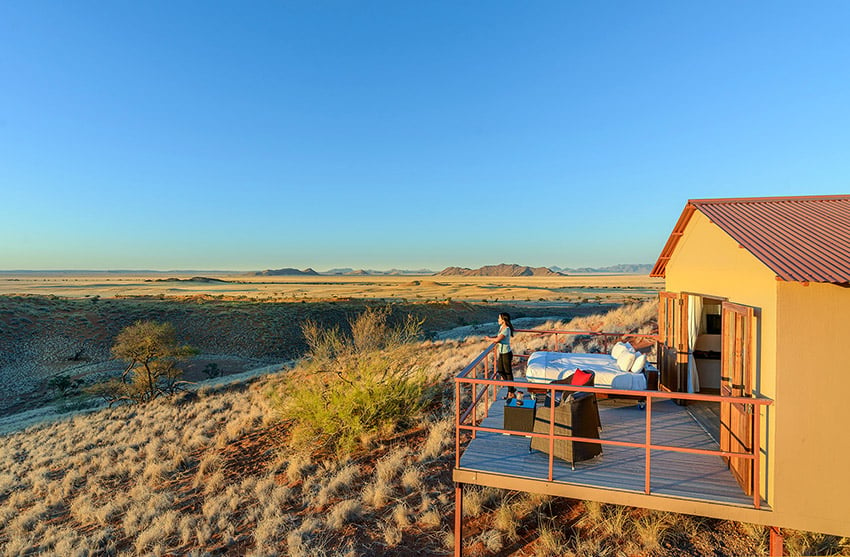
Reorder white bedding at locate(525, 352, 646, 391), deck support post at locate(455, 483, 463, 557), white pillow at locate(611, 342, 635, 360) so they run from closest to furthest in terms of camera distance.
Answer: deck support post at locate(455, 483, 463, 557) < white bedding at locate(525, 352, 646, 391) < white pillow at locate(611, 342, 635, 360)

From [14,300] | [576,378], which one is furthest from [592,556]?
[14,300]

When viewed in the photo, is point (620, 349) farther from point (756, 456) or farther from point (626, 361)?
point (756, 456)

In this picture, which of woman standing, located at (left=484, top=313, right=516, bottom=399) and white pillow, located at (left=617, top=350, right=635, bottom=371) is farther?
white pillow, located at (left=617, top=350, right=635, bottom=371)

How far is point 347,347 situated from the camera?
30.0ft

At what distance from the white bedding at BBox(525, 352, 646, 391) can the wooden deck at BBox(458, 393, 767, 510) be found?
0.87 m

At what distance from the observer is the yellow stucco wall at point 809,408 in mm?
3742

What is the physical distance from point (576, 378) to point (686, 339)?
2281 millimetres

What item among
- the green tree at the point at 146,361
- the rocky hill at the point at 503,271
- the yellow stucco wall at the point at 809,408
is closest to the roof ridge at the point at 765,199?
the yellow stucco wall at the point at 809,408

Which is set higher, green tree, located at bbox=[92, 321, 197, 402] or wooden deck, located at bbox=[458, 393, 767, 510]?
wooden deck, located at bbox=[458, 393, 767, 510]

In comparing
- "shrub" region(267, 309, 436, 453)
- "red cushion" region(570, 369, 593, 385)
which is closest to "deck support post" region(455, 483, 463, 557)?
"red cushion" region(570, 369, 593, 385)

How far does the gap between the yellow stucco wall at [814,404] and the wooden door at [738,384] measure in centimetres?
40

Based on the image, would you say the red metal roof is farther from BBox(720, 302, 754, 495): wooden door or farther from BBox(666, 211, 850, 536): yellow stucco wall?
BBox(720, 302, 754, 495): wooden door

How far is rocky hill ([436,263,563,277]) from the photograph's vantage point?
170 m

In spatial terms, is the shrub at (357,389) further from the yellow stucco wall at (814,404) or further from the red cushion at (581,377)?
the yellow stucco wall at (814,404)
